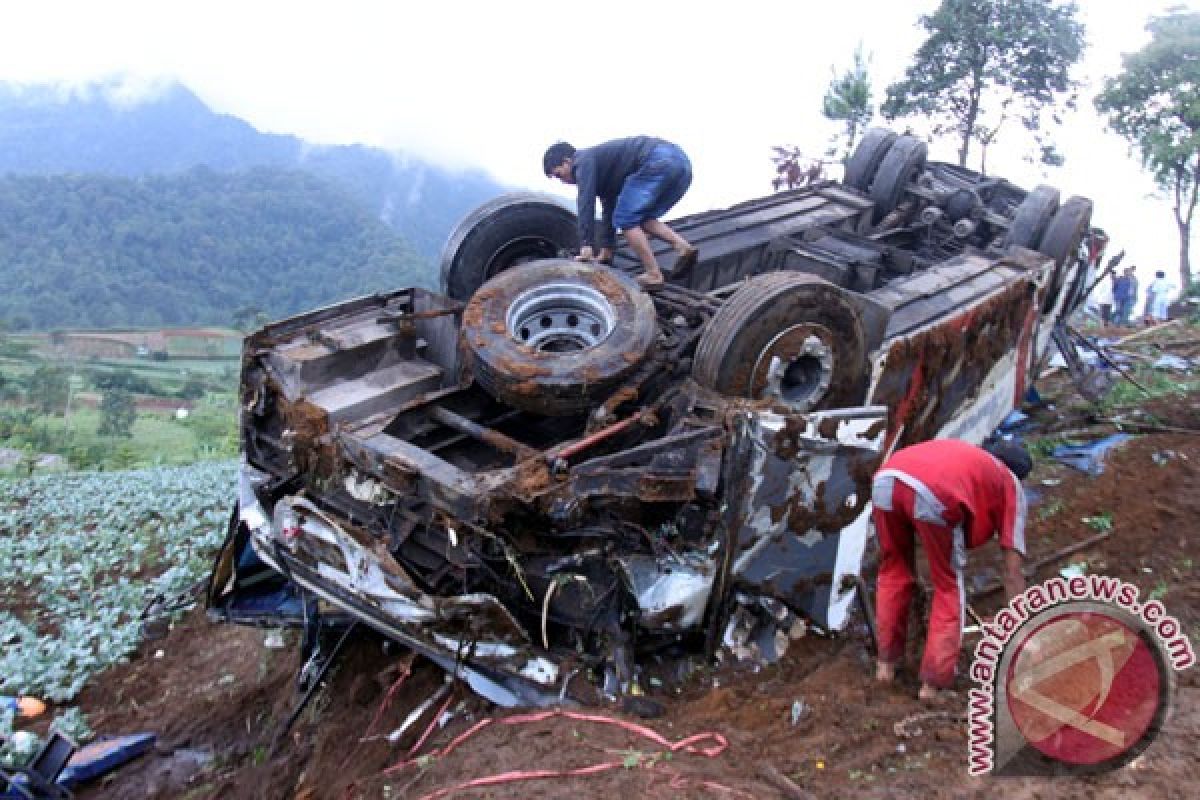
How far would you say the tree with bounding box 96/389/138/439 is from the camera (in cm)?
1784

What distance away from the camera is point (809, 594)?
369cm

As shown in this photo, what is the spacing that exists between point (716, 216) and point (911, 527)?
3231 mm

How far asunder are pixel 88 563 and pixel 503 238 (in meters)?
3.81

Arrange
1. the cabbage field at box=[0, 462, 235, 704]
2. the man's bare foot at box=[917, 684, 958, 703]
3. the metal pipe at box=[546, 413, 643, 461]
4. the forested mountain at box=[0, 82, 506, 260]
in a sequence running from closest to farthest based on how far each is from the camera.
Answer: the man's bare foot at box=[917, 684, 958, 703], the metal pipe at box=[546, 413, 643, 461], the cabbage field at box=[0, 462, 235, 704], the forested mountain at box=[0, 82, 506, 260]

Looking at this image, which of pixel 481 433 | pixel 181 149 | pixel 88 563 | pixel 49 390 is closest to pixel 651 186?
pixel 481 433

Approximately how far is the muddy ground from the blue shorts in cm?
239

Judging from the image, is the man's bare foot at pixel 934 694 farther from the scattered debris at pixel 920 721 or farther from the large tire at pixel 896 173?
the large tire at pixel 896 173

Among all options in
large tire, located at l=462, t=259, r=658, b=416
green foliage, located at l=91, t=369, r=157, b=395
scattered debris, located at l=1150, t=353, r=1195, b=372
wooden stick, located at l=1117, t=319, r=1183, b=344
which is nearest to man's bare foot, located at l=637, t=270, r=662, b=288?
large tire, located at l=462, t=259, r=658, b=416

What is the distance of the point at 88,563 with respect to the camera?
647cm

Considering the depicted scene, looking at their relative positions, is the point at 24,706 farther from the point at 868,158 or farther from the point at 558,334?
the point at 868,158

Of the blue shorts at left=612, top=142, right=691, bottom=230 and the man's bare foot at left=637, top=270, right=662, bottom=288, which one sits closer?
the man's bare foot at left=637, top=270, right=662, bottom=288

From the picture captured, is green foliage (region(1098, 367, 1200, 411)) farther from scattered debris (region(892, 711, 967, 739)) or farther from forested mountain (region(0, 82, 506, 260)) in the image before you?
forested mountain (region(0, 82, 506, 260))

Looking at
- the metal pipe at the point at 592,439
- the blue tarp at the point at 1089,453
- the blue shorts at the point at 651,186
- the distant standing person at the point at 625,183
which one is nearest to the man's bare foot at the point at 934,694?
the metal pipe at the point at 592,439

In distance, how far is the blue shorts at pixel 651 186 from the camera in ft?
16.3
